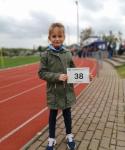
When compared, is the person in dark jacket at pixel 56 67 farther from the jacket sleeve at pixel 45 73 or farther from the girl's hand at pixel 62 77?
the girl's hand at pixel 62 77

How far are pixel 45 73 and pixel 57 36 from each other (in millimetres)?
619

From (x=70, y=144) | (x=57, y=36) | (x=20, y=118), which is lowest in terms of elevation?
(x=20, y=118)

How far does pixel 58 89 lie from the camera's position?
5.70m

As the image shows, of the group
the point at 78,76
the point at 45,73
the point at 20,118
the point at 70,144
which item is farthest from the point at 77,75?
the point at 20,118

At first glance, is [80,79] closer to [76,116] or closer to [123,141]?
[123,141]

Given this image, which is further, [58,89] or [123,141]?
[123,141]

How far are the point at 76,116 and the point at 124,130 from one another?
66.8 inches

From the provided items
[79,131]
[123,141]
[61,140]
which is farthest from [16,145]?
[123,141]

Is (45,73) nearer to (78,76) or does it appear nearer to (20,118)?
(78,76)

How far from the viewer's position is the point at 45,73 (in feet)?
18.4

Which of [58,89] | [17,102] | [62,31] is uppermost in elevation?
[62,31]

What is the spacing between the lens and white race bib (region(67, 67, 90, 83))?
561cm

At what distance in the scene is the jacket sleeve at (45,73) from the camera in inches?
217

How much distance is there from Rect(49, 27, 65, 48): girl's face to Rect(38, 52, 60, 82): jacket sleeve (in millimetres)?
248
